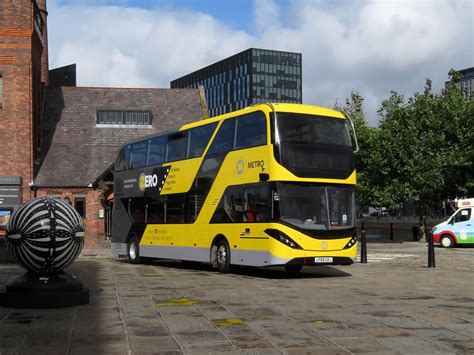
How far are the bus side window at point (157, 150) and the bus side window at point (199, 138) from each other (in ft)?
5.40

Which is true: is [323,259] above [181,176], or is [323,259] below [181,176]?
below

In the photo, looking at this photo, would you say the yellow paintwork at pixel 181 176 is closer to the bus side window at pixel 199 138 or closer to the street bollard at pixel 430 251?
the bus side window at pixel 199 138

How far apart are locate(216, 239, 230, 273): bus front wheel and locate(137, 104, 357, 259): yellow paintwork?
0.86 ft

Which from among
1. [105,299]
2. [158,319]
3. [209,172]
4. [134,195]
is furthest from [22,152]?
[158,319]

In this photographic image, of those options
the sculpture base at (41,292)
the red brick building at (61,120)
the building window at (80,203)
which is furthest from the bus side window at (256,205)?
the building window at (80,203)

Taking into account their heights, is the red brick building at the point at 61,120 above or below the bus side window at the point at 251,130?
above

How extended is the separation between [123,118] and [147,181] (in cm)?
2053

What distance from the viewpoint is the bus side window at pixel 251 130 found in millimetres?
15852

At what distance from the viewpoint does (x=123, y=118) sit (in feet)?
135

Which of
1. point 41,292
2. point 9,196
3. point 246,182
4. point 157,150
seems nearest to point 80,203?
point 9,196

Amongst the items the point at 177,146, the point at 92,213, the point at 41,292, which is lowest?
the point at 41,292

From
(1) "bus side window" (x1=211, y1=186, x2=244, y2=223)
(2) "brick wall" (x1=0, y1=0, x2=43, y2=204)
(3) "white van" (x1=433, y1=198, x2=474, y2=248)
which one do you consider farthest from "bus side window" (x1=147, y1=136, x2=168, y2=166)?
(2) "brick wall" (x1=0, y1=0, x2=43, y2=204)

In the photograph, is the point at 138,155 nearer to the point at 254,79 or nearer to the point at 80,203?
the point at 80,203

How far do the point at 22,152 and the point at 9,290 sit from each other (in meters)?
26.8
